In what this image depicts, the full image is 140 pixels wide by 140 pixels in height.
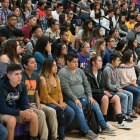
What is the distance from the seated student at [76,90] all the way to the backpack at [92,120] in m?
0.05

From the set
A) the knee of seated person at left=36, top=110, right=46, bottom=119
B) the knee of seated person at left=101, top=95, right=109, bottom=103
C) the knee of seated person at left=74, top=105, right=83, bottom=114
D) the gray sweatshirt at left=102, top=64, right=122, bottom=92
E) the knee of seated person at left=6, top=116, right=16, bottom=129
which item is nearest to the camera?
the knee of seated person at left=6, top=116, right=16, bottom=129

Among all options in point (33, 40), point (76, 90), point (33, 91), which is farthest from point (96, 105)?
point (33, 40)

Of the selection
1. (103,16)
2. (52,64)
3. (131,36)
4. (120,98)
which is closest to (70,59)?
(52,64)

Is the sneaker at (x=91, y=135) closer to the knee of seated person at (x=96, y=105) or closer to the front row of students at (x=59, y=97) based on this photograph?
the front row of students at (x=59, y=97)

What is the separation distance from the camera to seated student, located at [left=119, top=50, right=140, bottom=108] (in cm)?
618

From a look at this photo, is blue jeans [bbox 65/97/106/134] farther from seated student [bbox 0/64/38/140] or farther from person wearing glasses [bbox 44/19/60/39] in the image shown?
person wearing glasses [bbox 44/19/60/39]

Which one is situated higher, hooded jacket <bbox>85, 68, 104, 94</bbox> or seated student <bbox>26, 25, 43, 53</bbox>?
seated student <bbox>26, 25, 43, 53</bbox>

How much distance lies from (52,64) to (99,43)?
1874 millimetres

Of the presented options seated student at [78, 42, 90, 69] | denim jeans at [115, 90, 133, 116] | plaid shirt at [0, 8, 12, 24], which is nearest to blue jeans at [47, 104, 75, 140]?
denim jeans at [115, 90, 133, 116]

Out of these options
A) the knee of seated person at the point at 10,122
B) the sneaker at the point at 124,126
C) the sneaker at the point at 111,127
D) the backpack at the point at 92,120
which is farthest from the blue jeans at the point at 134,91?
the knee of seated person at the point at 10,122

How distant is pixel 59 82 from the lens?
498cm

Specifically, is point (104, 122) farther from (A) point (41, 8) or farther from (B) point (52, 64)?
(A) point (41, 8)

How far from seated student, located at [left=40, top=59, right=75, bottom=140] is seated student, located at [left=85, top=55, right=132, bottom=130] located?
0.72 metres

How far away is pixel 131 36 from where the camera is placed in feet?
28.2
